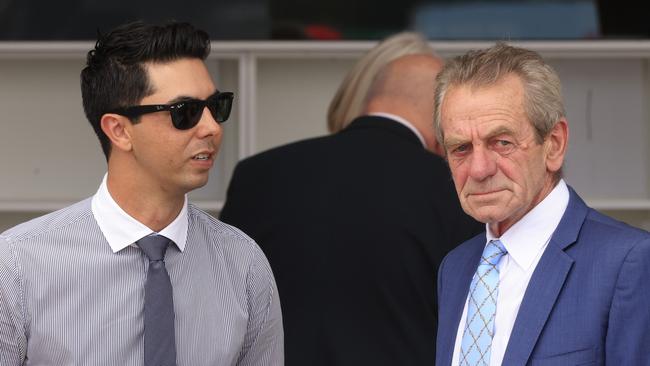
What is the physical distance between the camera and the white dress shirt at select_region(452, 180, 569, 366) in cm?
207

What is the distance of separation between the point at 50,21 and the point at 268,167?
1.72 m

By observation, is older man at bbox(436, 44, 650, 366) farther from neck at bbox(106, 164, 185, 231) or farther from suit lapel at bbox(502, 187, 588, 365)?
neck at bbox(106, 164, 185, 231)

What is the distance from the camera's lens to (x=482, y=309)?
212 centimetres

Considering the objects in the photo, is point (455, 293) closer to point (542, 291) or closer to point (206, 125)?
point (542, 291)

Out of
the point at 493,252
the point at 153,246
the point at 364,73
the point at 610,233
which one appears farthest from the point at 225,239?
the point at 364,73

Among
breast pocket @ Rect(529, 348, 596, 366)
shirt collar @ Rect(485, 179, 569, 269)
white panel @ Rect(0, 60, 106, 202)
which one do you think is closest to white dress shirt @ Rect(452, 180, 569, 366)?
shirt collar @ Rect(485, 179, 569, 269)

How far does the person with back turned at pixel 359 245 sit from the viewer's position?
298cm

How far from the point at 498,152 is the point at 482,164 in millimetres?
45

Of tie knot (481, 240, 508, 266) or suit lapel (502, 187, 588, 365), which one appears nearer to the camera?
suit lapel (502, 187, 588, 365)

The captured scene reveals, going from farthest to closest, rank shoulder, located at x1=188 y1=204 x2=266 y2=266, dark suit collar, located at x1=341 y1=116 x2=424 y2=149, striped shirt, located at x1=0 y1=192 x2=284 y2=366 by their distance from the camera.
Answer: dark suit collar, located at x1=341 y1=116 x2=424 y2=149 → shoulder, located at x1=188 y1=204 x2=266 y2=266 → striped shirt, located at x1=0 y1=192 x2=284 y2=366

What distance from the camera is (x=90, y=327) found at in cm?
220

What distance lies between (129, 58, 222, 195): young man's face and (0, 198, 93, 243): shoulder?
0.14 m

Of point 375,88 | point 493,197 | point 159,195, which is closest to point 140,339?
point 159,195

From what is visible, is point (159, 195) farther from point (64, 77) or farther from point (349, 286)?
point (64, 77)
